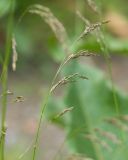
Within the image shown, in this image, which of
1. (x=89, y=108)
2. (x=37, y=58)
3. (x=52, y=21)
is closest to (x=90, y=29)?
(x=52, y=21)

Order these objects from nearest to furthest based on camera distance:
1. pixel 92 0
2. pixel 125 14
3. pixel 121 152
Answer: pixel 92 0 < pixel 121 152 < pixel 125 14

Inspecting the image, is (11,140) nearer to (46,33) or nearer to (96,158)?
(46,33)

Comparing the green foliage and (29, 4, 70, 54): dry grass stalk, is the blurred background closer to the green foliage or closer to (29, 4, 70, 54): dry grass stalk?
the green foliage

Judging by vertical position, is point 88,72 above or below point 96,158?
above

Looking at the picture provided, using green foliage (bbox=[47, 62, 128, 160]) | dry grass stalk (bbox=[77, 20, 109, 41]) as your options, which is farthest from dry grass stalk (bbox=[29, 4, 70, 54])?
green foliage (bbox=[47, 62, 128, 160])

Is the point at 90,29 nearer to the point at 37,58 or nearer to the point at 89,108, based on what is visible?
the point at 89,108

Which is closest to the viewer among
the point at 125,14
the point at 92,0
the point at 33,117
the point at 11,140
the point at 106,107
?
the point at 92,0

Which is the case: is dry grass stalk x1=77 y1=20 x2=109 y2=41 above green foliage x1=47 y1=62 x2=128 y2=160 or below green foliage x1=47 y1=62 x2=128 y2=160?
above

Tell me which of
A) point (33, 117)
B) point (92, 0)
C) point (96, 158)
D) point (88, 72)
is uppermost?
point (92, 0)

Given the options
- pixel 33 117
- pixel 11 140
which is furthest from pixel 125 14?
pixel 11 140

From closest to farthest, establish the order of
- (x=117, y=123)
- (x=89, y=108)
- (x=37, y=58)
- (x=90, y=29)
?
(x=90, y=29) < (x=117, y=123) < (x=89, y=108) < (x=37, y=58)

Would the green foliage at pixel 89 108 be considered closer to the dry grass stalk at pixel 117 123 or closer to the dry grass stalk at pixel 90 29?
the dry grass stalk at pixel 117 123
